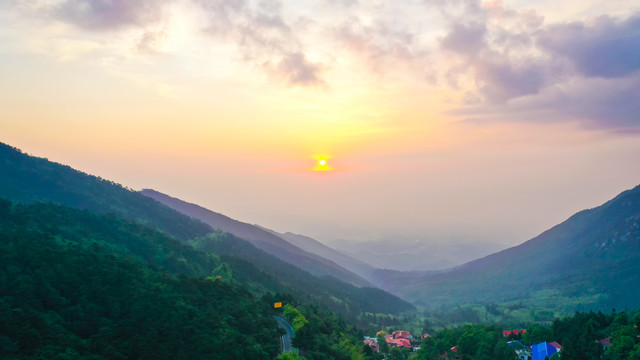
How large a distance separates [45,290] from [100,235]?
45.5 meters

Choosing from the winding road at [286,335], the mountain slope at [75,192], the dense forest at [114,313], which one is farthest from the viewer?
the mountain slope at [75,192]

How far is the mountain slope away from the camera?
Result: 388 ft

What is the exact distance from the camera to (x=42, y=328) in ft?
126

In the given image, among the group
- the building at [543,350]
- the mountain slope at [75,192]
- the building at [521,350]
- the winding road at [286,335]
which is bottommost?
the winding road at [286,335]

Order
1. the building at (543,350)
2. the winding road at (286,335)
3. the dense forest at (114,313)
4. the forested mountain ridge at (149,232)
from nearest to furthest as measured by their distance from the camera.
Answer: the dense forest at (114,313) < the winding road at (286,335) < the building at (543,350) < the forested mountain ridge at (149,232)

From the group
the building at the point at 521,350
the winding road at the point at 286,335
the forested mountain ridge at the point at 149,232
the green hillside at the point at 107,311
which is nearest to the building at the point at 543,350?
the building at the point at 521,350

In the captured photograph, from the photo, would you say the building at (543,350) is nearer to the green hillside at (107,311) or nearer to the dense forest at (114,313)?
the dense forest at (114,313)

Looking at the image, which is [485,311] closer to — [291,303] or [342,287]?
[342,287]

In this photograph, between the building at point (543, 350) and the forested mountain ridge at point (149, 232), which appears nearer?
the building at point (543, 350)

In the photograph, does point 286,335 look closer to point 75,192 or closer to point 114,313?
point 114,313

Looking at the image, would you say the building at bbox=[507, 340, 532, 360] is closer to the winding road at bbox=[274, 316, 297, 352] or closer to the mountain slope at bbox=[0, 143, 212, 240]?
the winding road at bbox=[274, 316, 297, 352]

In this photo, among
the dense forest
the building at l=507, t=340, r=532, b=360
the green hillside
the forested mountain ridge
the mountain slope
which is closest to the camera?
the green hillside

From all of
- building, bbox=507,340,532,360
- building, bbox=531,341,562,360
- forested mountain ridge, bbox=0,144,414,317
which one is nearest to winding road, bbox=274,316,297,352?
forested mountain ridge, bbox=0,144,414,317

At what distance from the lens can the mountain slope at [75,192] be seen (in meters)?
118
